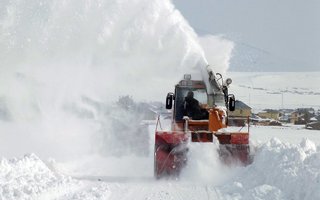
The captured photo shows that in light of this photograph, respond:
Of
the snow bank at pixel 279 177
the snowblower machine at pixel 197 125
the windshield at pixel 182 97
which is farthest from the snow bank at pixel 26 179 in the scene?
the windshield at pixel 182 97

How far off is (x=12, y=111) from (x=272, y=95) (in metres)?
105

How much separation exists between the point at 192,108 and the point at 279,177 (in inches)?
175

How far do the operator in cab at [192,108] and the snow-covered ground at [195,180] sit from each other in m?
1.51

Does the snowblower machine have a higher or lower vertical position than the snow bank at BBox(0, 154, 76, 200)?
higher

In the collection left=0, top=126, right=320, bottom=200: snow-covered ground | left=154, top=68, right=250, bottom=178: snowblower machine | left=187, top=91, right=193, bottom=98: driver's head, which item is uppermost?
left=187, top=91, right=193, bottom=98: driver's head

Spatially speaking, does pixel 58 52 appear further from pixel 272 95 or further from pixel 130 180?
pixel 272 95

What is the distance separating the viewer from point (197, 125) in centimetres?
1355

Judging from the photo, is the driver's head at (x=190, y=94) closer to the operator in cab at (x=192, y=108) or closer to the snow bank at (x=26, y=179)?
the operator in cab at (x=192, y=108)

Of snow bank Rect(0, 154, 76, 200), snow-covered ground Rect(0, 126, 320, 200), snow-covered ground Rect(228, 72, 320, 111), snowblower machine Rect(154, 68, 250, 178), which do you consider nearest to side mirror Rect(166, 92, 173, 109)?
snowblower machine Rect(154, 68, 250, 178)

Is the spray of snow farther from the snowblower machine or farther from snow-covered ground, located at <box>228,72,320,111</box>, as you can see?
snow-covered ground, located at <box>228,72,320,111</box>

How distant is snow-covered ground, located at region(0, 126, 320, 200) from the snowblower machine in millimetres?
253

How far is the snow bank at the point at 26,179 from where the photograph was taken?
343 inches

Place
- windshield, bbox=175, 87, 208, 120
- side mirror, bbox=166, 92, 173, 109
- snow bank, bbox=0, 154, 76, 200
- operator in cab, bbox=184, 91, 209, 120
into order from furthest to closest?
windshield, bbox=175, 87, 208, 120, operator in cab, bbox=184, 91, 209, 120, side mirror, bbox=166, 92, 173, 109, snow bank, bbox=0, 154, 76, 200

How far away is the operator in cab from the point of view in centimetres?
1377
